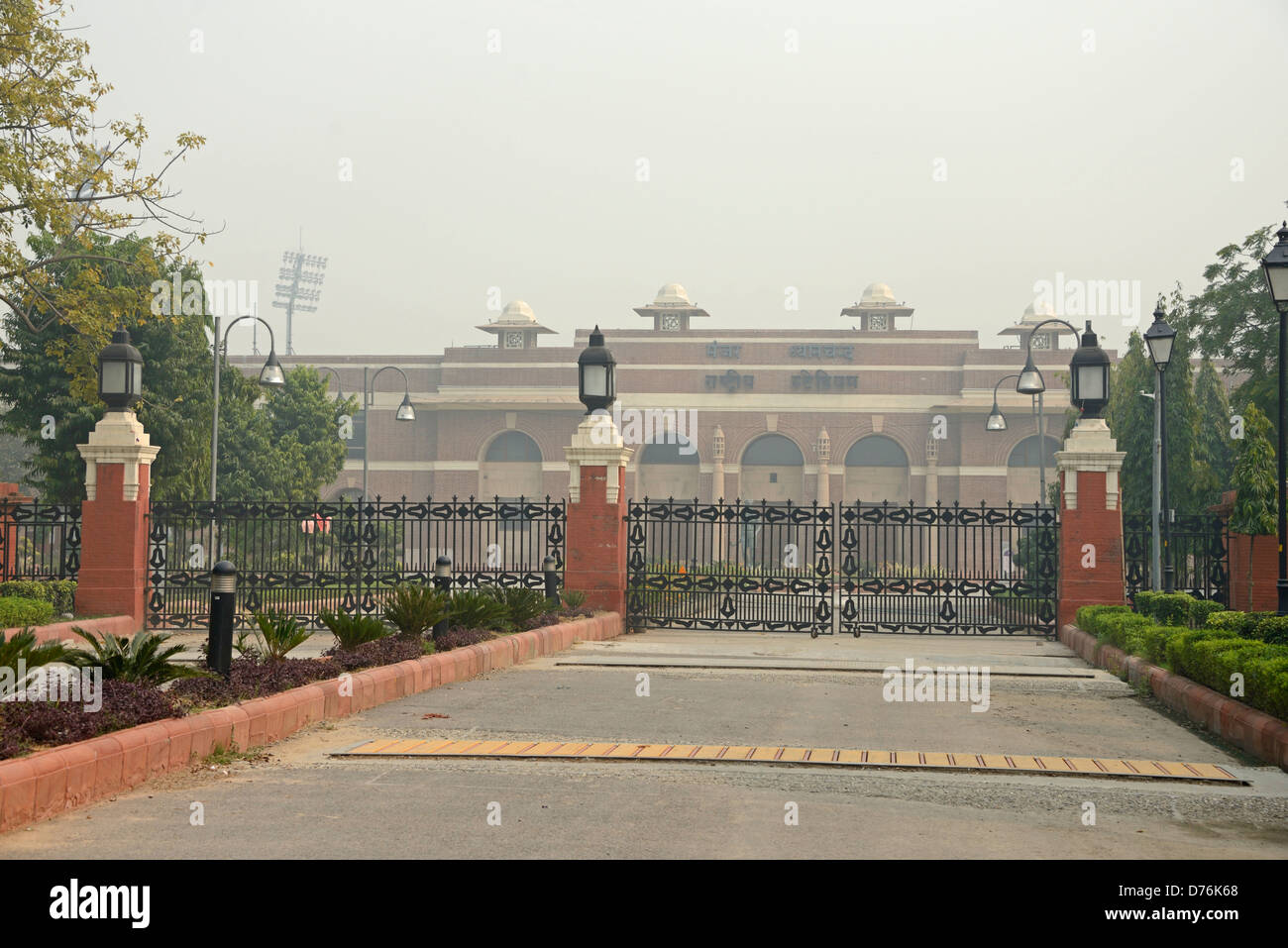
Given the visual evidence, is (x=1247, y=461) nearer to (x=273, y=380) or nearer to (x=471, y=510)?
(x=471, y=510)

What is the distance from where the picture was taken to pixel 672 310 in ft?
203

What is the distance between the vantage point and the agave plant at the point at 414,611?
1289 cm

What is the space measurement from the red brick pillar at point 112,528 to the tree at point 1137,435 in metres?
21.4

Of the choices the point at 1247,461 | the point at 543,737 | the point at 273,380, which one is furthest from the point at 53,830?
→ the point at 273,380

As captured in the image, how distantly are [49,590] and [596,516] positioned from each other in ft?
24.4

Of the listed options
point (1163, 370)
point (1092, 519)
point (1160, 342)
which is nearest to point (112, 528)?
point (1092, 519)

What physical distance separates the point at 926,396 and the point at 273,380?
3817 centimetres

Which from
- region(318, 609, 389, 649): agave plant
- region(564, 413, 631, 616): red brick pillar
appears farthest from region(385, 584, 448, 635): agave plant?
region(564, 413, 631, 616): red brick pillar

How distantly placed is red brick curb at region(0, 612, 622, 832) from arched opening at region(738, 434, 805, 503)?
47.0 meters

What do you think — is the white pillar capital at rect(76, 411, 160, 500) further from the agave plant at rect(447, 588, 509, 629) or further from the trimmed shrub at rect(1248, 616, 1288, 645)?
the trimmed shrub at rect(1248, 616, 1288, 645)

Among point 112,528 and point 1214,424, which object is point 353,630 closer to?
point 112,528

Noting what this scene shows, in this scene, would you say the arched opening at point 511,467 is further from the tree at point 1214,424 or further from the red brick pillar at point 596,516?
the red brick pillar at point 596,516

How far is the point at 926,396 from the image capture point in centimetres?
5784
